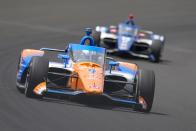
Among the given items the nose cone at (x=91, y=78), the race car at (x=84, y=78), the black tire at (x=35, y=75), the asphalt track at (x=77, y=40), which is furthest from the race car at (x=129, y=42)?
the black tire at (x=35, y=75)

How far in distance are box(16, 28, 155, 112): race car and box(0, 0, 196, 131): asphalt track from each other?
0.81 ft

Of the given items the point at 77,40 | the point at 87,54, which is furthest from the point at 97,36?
the point at 87,54

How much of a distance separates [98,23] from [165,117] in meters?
20.2

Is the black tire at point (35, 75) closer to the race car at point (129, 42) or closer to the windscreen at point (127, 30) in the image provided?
the race car at point (129, 42)

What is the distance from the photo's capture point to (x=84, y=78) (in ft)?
45.8

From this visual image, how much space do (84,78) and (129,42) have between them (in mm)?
10951

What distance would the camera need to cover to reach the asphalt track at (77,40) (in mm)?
12156

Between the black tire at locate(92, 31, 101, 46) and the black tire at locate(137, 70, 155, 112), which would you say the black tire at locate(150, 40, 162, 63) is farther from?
the black tire at locate(137, 70, 155, 112)

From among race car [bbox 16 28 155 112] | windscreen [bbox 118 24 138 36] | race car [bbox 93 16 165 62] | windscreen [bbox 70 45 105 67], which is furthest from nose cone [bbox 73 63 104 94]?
windscreen [bbox 118 24 138 36]

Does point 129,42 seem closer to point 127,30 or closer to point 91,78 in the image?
point 127,30

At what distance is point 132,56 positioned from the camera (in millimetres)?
25469

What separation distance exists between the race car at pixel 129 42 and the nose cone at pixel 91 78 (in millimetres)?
9627

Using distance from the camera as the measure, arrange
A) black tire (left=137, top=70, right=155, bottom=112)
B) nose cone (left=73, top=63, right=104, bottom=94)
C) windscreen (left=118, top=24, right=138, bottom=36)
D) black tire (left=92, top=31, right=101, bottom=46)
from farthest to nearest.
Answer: windscreen (left=118, top=24, right=138, bottom=36) → black tire (left=92, top=31, right=101, bottom=46) → black tire (left=137, top=70, right=155, bottom=112) → nose cone (left=73, top=63, right=104, bottom=94)

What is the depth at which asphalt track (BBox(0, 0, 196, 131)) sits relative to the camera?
12.2 m
